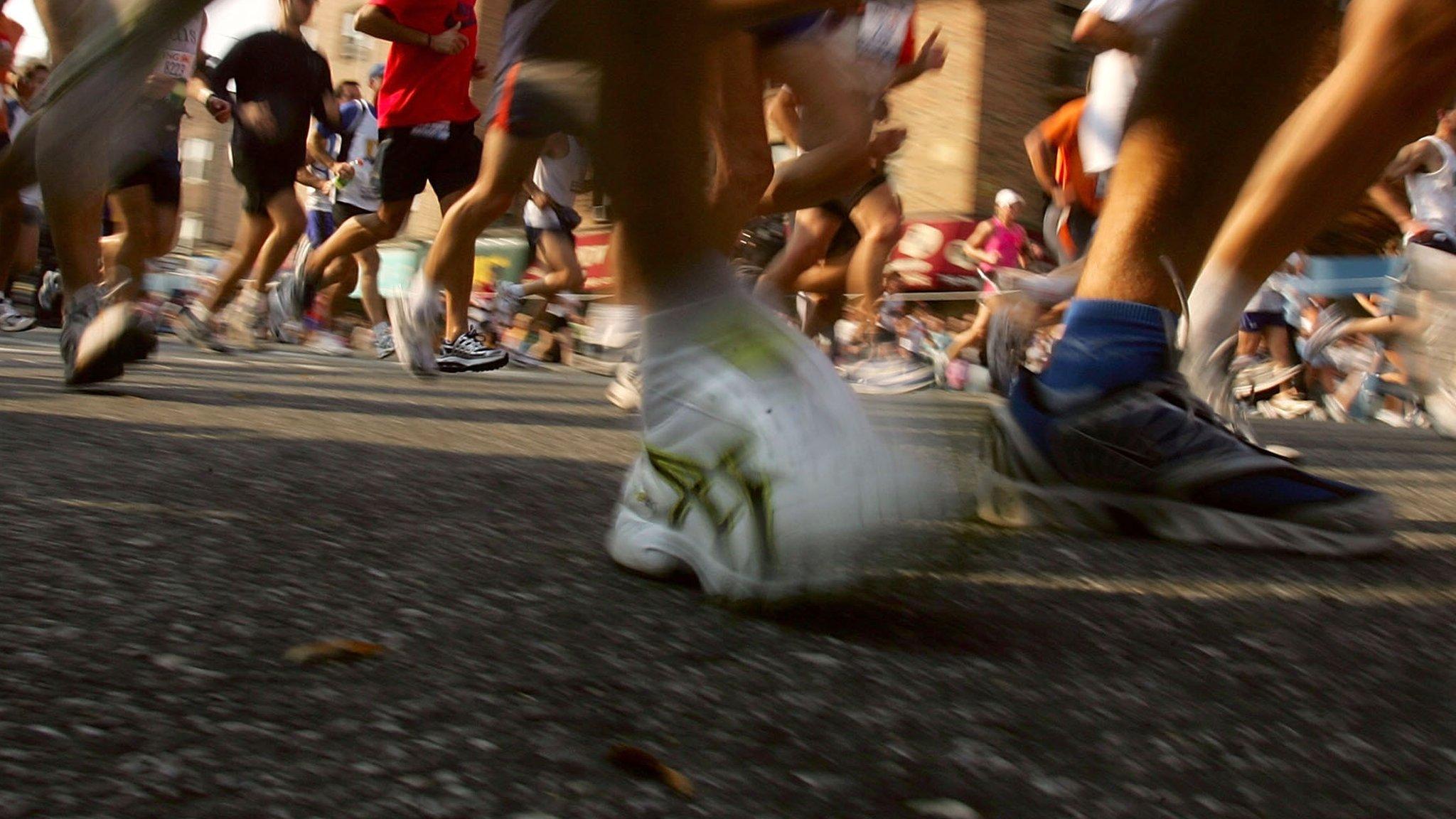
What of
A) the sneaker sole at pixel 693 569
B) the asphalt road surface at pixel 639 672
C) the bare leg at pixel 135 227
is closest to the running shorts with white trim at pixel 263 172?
the bare leg at pixel 135 227

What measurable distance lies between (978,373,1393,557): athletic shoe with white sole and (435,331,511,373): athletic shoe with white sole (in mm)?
4126

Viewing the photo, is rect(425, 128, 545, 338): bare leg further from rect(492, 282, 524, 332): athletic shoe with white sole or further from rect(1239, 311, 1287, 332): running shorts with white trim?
rect(1239, 311, 1287, 332): running shorts with white trim

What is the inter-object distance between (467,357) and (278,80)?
2.37 m

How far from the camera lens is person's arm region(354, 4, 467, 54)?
6121 mm

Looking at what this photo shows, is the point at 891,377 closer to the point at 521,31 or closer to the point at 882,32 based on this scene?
the point at 882,32

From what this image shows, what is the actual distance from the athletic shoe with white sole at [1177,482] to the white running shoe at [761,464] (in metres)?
0.66

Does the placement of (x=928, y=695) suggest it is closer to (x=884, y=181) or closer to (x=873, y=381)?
(x=873, y=381)

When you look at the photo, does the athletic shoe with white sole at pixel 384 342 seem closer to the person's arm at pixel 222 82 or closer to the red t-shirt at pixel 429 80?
the person's arm at pixel 222 82

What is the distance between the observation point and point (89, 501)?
1.81 meters

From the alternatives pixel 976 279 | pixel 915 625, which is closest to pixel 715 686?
pixel 915 625

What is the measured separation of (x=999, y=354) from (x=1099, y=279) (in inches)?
22.0

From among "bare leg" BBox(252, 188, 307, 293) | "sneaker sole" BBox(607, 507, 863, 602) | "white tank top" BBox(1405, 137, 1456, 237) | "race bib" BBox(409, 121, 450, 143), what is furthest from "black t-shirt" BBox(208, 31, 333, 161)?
"sneaker sole" BBox(607, 507, 863, 602)

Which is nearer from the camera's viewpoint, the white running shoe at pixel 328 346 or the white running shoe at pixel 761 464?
the white running shoe at pixel 761 464

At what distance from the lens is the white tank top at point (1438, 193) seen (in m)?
7.05
